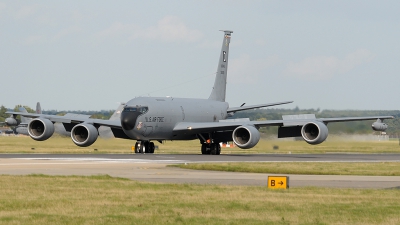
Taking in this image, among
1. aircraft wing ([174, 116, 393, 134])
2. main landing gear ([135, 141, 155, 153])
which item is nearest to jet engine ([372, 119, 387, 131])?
aircraft wing ([174, 116, 393, 134])

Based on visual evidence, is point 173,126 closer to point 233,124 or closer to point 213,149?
point 213,149

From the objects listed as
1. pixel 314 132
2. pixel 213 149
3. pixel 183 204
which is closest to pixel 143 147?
pixel 213 149

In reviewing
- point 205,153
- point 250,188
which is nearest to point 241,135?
point 205,153

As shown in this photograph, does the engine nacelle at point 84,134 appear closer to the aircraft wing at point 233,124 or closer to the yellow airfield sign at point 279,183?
the aircraft wing at point 233,124

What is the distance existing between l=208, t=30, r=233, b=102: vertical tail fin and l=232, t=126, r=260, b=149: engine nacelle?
1420 centimetres

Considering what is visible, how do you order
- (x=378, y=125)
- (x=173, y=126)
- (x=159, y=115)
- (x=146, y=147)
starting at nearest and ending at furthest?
(x=159, y=115)
(x=146, y=147)
(x=378, y=125)
(x=173, y=126)

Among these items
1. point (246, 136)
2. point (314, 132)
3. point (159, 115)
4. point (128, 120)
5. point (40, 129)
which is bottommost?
point (40, 129)

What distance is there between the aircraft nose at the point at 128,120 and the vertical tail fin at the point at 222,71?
1466 centimetres

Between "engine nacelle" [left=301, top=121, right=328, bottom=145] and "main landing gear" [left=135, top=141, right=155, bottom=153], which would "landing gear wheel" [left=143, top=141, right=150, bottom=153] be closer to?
Result: "main landing gear" [left=135, top=141, right=155, bottom=153]

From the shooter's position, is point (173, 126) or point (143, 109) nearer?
point (143, 109)

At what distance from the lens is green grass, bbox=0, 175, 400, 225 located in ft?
56.3

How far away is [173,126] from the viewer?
5747 cm

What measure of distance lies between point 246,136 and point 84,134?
11003mm

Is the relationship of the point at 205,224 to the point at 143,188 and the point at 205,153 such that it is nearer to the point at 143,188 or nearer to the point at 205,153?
the point at 143,188
